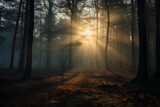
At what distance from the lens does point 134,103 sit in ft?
16.9

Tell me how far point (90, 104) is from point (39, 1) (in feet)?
72.1

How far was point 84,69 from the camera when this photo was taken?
27.9 metres

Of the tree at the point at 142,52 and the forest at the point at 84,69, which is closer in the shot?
the forest at the point at 84,69

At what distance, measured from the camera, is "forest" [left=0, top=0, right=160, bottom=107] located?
238 inches

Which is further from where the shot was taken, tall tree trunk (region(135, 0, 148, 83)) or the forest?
tall tree trunk (region(135, 0, 148, 83))

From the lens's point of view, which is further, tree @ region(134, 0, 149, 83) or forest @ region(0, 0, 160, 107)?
tree @ region(134, 0, 149, 83)

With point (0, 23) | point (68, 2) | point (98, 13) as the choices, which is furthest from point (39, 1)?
point (98, 13)

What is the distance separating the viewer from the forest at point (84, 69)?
238 inches

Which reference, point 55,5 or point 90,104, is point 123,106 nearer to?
point 90,104

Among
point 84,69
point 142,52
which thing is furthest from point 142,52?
point 84,69

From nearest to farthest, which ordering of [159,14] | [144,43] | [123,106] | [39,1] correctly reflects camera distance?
[123,106]
[144,43]
[159,14]
[39,1]

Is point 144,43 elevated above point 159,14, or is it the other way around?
point 159,14

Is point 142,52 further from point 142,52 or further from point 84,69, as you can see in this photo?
point 84,69

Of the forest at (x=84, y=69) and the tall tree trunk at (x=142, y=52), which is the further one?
the tall tree trunk at (x=142, y=52)
